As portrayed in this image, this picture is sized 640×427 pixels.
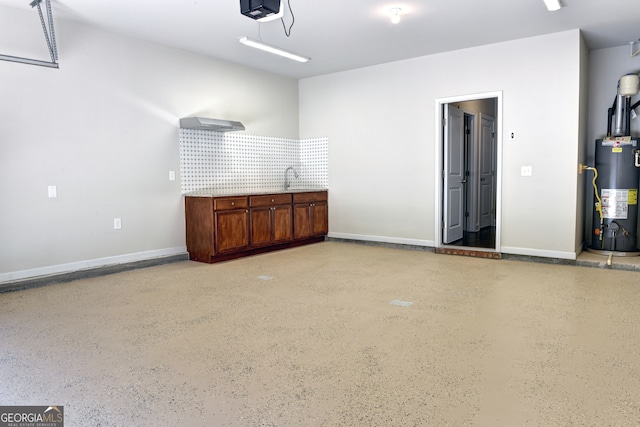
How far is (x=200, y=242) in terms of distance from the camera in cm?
556

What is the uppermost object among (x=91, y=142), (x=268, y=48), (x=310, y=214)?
(x=268, y=48)

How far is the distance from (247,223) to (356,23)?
286 centimetres

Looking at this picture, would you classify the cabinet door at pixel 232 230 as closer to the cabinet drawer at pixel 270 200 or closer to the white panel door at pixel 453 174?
the cabinet drawer at pixel 270 200

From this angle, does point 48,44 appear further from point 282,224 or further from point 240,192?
point 282,224

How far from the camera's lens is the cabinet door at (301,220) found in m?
6.62

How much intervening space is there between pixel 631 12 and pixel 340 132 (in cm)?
395

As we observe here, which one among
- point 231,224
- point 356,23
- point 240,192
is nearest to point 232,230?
point 231,224

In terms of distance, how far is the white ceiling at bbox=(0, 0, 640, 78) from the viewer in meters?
4.18

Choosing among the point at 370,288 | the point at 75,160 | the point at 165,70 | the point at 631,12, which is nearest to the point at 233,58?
the point at 165,70

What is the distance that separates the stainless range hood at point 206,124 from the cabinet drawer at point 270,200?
99 centimetres

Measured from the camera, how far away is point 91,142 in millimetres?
4777

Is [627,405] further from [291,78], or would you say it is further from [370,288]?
[291,78]

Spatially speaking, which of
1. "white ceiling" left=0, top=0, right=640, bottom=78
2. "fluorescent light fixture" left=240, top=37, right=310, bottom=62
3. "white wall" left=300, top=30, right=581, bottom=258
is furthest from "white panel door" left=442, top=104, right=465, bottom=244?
"fluorescent light fixture" left=240, top=37, right=310, bottom=62

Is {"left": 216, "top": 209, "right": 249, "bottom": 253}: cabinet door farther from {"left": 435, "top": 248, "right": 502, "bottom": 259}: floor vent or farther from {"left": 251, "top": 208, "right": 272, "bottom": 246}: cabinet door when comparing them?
{"left": 435, "top": 248, "right": 502, "bottom": 259}: floor vent
